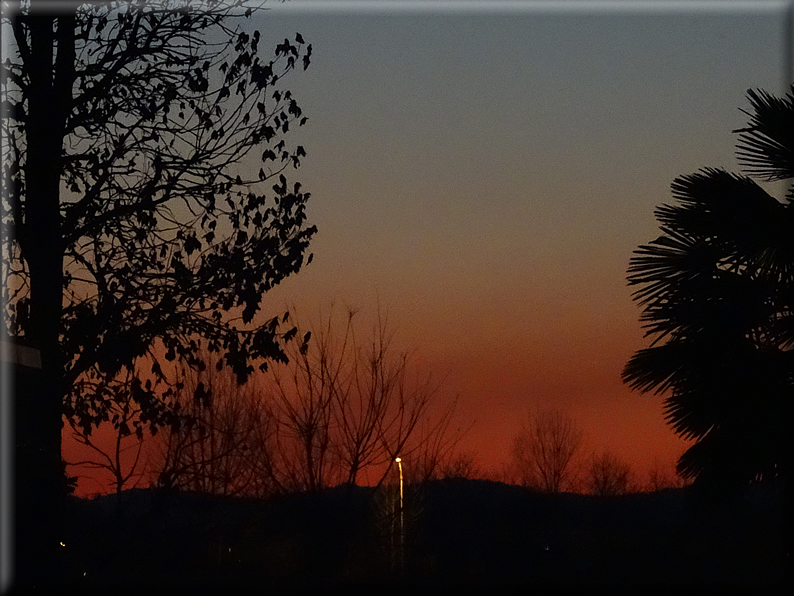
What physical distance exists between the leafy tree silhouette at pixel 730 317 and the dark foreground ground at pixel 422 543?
45 centimetres

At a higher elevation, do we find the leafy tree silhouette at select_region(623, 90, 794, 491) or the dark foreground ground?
the leafy tree silhouette at select_region(623, 90, 794, 491)

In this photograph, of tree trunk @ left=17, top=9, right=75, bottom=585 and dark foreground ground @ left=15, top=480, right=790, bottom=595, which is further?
dark foreground ground @ left=15, top=480, right=790, bottom=595

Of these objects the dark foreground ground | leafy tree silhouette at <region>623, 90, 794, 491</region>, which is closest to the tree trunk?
the dark foreground ground

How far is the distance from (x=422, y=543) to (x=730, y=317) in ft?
55.7

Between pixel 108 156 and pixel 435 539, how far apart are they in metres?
19.7

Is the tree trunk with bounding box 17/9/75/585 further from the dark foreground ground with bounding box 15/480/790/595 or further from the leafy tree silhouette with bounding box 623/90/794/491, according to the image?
the leafy tree silhouette with bounding box 623/90/794/491

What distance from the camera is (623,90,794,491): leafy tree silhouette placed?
787 cm

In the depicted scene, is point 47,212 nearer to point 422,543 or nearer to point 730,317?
point 730,317

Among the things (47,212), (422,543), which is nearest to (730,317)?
(47,212)

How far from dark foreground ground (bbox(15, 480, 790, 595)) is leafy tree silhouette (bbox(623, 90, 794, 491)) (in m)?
0.45

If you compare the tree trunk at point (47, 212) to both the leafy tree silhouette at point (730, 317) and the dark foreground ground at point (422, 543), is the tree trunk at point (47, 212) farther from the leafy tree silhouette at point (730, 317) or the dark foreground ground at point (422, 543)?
the leafy tree silhouette at point (730, 317)

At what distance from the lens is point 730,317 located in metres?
8.38

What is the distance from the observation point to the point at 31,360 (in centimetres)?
517

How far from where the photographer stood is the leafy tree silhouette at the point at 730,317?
787cm
